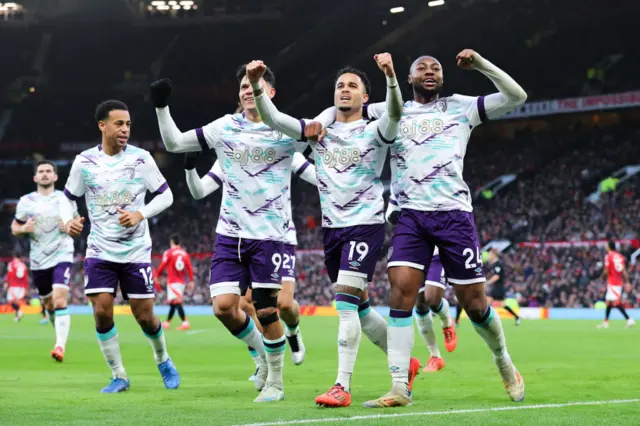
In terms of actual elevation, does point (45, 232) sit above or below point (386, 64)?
below

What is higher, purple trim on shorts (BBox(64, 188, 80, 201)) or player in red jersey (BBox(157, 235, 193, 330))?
purple trim on shorts (BBox(64, 188, 80, 201))

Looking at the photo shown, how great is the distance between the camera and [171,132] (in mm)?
8062

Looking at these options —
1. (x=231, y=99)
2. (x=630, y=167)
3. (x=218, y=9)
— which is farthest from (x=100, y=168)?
(x=231, y=99)

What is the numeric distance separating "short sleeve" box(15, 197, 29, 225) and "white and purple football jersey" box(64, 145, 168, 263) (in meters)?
5.28

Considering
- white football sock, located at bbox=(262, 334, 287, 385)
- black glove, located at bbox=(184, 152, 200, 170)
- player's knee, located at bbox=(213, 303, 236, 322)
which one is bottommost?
white football sock, located at bbox=(262, 334, 287, 385)

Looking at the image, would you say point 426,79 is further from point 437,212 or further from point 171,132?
point 171,132

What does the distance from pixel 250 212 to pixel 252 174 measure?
0.32 metres

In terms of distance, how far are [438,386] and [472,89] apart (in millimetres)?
36136

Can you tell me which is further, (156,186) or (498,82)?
(156,186)

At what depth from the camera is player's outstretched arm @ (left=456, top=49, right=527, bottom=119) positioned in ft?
24.0

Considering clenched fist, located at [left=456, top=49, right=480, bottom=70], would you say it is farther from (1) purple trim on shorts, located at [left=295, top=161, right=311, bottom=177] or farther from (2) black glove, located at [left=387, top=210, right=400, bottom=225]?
(1) purple trim on shorts, located at [left=295, top=161, right=311, bottom=177]

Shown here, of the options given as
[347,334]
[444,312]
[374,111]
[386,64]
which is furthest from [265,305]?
[444,312]

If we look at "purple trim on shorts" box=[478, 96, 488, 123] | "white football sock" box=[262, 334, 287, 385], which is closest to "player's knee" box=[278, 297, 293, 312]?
"white football sock" box=[262, 334, 287, 385]

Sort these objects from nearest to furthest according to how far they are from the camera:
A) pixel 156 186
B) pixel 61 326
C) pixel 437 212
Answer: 1. pixel 437 212
2. pixel 156 186
3. pixel 61 326
